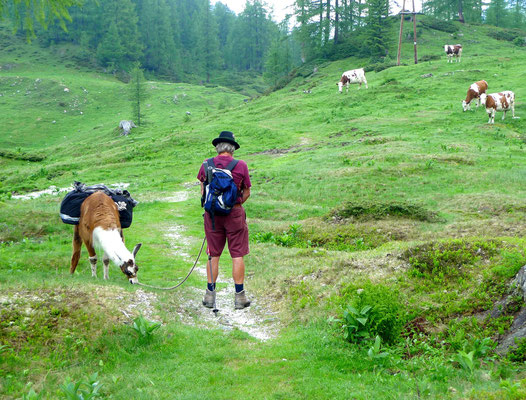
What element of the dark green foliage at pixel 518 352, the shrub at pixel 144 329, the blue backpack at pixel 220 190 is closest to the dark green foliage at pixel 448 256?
the dark green foliage at pixel 518 352

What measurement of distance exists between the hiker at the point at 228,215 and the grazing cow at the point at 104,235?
1.81 meters

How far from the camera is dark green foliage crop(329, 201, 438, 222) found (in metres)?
14.6

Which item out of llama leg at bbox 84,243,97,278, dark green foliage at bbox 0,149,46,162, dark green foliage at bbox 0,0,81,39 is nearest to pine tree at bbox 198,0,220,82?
dark green foliage at bbox 0,149,46,162

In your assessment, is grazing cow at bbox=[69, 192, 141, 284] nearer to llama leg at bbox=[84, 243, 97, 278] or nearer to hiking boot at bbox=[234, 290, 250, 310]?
llama leg at bbox=[84, 243, 97, 278]

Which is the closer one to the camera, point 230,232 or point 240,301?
point 230,232

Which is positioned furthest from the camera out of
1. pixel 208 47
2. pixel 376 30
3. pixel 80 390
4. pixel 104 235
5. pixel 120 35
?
pixel 208 47

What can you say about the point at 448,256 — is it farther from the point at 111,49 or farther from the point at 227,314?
the point at 111,49

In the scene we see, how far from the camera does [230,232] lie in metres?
7.93

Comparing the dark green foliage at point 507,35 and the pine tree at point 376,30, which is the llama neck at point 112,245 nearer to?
the pine tree at point 376,30

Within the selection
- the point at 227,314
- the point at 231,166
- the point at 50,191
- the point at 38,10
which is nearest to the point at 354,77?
the point at 50,191

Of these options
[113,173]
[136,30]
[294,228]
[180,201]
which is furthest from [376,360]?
[136,30]

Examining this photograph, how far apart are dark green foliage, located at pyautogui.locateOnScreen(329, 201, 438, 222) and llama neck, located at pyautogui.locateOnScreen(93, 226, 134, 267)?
8.33 meters

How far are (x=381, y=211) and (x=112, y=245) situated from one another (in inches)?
368

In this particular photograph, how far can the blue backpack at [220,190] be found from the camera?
7504 millimetres
